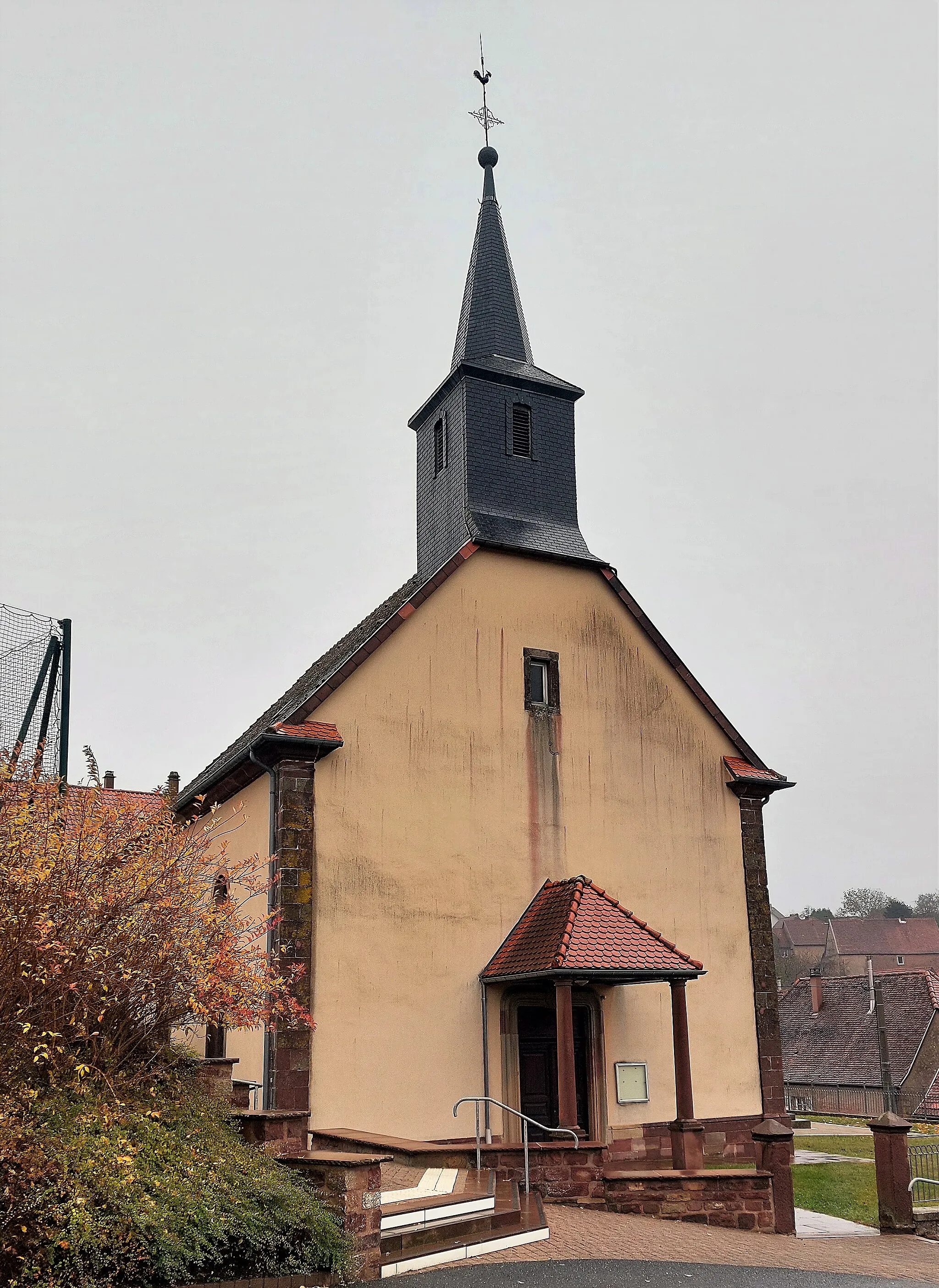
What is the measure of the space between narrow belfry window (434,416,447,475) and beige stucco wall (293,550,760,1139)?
3.11m

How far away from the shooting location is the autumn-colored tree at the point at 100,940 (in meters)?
8.95

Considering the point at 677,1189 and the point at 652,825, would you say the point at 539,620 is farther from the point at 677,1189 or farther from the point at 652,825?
the point at 677,1189

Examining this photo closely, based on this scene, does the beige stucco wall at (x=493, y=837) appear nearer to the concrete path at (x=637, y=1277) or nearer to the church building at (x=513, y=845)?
the church building at (x=513, y=845)

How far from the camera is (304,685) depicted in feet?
69.1

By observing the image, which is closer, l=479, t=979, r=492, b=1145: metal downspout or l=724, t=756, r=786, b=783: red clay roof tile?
l=479, t=979, r=492, b=1145: metal downspout

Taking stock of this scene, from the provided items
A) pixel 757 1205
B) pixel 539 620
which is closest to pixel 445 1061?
pixel 757 1205

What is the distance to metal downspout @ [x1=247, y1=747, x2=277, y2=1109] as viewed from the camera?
46.6ft

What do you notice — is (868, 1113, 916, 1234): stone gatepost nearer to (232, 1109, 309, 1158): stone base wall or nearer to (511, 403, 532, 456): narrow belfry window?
(232, 1109, 309, 1158): stone base wall

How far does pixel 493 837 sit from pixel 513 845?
345 millimetres

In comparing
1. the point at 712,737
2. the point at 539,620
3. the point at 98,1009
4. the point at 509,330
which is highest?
the point at 509,330

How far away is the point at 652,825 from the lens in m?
18.2

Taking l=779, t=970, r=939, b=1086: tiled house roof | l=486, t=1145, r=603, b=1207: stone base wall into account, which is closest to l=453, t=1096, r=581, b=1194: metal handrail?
l=486, t=1145, r=603, b=1207: stone base wall

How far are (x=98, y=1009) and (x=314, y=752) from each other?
636 cm

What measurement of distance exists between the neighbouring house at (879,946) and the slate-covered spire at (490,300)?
85.0 m
